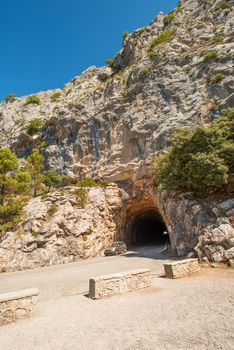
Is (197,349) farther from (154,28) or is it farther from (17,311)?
(154,28)

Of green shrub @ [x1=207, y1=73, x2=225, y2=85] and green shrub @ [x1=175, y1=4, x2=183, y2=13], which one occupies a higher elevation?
green shrub @ [x1=175, y1=4, x2=183, y2=13]

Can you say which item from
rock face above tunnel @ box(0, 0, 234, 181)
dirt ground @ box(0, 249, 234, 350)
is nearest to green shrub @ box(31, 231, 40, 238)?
rock face above tunnel @ box(0, 0, 234, 181)

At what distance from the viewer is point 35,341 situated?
6273mm

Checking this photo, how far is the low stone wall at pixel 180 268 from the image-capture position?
1212 cm

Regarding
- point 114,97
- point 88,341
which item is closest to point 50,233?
point 88,341

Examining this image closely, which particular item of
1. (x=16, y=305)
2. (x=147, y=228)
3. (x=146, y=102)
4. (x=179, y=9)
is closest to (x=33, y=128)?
(x=146, y=102)

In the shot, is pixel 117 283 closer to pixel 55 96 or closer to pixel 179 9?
pixel 179 9

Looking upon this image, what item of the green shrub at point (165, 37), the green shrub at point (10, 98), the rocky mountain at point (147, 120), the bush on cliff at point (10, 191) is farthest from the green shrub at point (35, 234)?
the green shrub at point (10, 98)

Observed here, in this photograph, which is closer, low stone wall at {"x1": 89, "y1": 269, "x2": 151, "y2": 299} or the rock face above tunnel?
low stone wall at {"x1": 89, "y1": 269, "x2": 151, "y2": 299}

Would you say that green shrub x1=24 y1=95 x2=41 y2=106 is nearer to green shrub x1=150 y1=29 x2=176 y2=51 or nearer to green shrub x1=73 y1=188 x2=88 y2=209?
green shrub x1=150 y1=29 x2=176 y2=51

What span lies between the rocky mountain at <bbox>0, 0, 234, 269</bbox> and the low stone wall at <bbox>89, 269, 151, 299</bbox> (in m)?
7.53

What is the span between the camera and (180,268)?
40.6 ft

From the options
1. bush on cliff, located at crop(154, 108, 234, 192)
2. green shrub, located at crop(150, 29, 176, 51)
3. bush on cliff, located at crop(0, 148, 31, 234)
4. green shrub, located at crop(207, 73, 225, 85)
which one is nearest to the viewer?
bush on cliff, located at crop(154, 108, 234, 192)

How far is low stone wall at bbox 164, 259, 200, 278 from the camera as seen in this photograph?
12123 mm
